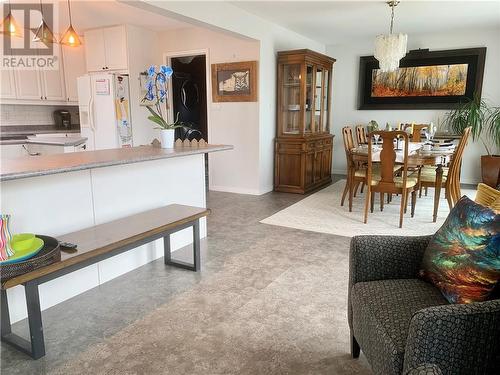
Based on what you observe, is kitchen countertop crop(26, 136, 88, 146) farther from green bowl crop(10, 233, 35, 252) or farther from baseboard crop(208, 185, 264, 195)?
green bowl crop(10, 233, 35, 252)

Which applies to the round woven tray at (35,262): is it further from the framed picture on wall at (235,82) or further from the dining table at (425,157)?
the framed picture on wall at (235,82)

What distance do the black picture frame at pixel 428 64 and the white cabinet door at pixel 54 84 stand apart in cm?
509

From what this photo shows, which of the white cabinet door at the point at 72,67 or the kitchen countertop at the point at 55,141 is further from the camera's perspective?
the white cabinet door at the point at 72,67

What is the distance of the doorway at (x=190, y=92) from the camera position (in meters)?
6.30

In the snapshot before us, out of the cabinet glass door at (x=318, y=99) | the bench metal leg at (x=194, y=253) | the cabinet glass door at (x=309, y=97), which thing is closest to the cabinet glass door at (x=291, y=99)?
the cabinet glass door at (x=309, y=97)

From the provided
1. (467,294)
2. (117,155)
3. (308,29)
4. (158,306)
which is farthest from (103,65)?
(467,294)

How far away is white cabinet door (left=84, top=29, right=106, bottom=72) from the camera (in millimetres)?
5543

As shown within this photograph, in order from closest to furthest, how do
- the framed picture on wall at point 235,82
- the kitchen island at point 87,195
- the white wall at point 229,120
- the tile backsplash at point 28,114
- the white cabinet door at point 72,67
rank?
the kitchen island at point 87,195 → the framed picture on wall at point 235,82 → the white wall at point 229,120 → the tile backsplash at point 28,114 → the white cabinet door at point 72,67

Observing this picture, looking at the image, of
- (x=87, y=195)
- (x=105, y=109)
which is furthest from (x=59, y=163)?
(x=105, y=109)

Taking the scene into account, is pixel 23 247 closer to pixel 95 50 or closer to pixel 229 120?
pixel 229 120

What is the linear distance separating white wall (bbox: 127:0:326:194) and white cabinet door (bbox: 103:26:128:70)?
5.97 feet

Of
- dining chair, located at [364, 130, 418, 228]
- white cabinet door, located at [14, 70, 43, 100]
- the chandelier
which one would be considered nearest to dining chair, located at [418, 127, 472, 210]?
dining chair, located at [364, 130, 418, 228]

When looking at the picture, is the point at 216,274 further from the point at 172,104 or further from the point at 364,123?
the point at 364,123

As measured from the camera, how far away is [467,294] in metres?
1.35
